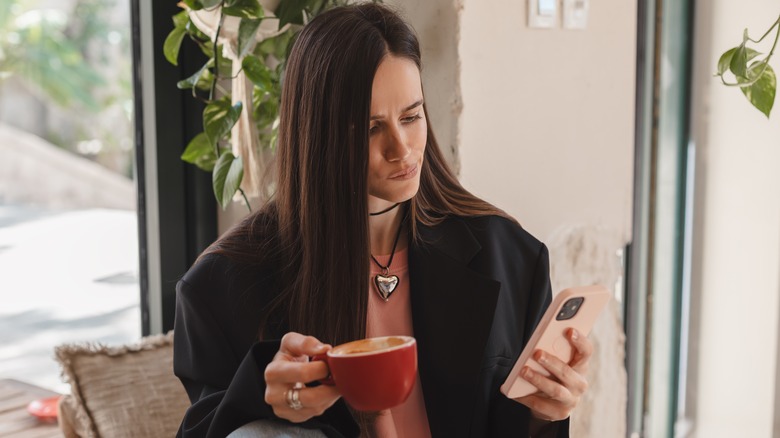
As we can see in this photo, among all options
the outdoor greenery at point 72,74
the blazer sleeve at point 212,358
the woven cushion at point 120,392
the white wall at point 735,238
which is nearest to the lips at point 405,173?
the blazer sleeve at point 212,358

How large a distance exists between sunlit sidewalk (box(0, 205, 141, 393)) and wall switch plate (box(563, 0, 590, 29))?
3.34 ft

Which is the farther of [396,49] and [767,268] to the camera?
[767,268]

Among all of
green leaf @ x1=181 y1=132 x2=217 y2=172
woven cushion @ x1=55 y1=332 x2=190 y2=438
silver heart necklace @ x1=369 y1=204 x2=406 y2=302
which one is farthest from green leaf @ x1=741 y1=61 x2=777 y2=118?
woven cushion @ x1=55 y1=332 x2=190 y2=438

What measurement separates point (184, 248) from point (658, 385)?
137cm

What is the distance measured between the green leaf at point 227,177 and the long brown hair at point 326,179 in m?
0.26

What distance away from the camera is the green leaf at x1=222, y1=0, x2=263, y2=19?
1.53 meters

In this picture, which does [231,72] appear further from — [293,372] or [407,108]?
[293,372]

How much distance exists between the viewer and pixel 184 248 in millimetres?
2014

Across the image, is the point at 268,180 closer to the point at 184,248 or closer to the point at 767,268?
the point at 184,248

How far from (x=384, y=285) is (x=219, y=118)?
1.68 feet

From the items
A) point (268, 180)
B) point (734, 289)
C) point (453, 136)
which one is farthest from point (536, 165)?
point (734, 289)

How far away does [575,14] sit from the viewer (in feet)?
5.65

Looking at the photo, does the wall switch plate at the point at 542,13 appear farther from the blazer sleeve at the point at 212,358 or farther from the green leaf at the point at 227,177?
the blazer sleeve at the point at 212,358

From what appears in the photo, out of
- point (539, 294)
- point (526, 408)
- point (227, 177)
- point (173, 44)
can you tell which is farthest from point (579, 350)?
point (173, 44)
